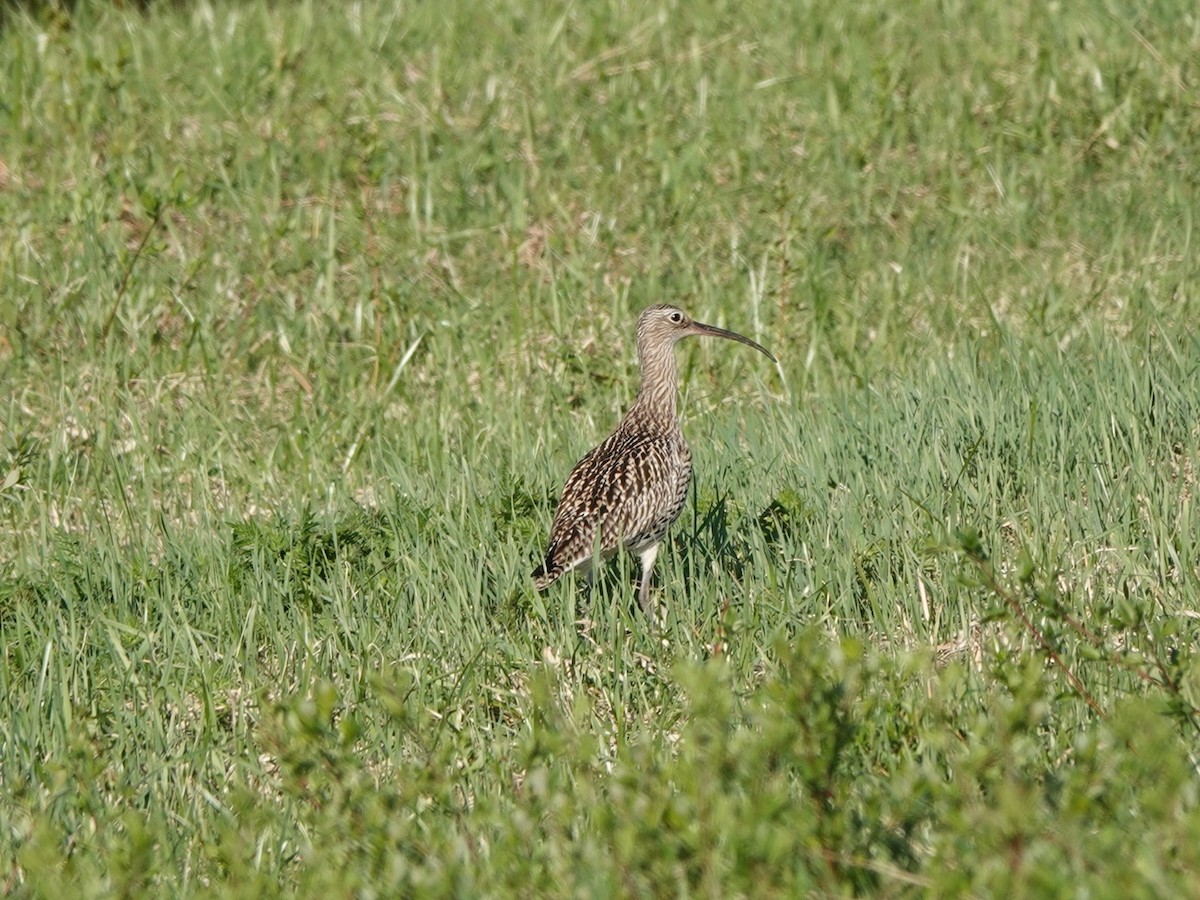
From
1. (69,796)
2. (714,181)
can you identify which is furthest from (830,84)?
(69,796)

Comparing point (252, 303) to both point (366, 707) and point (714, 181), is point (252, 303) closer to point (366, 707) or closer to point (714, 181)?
point (714, 181)

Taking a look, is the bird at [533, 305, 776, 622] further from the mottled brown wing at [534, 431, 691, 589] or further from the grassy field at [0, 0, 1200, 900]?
the grassy field at [0, 0, 1200, 900]

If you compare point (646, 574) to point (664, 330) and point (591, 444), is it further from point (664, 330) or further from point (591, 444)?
point (591, 444)

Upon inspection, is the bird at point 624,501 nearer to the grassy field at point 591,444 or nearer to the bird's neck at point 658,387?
the bird's neck at point 658,387

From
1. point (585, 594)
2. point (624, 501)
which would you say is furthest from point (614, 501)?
point (585, 594)

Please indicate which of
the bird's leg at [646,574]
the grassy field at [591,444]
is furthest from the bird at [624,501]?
the grassy field at [591,444]

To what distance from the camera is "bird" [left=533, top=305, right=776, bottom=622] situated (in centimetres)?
621

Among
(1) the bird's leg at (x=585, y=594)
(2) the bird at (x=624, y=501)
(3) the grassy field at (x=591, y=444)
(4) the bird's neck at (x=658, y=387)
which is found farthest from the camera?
(4) the bird's neck at (x=658, y=387)

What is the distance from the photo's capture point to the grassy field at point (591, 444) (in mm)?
3965

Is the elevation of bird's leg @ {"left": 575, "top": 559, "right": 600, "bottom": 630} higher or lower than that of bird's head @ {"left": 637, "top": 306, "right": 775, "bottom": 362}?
lower

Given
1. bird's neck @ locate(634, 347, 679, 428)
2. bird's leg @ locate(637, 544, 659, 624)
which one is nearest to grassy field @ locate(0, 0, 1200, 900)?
bird's leg @ locate(637, 544, 659, 624)

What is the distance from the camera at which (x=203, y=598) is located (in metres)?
6.36

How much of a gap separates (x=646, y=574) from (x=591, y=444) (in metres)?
1.64

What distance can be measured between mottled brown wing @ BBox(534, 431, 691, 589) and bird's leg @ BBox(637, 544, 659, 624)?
0.40ft
